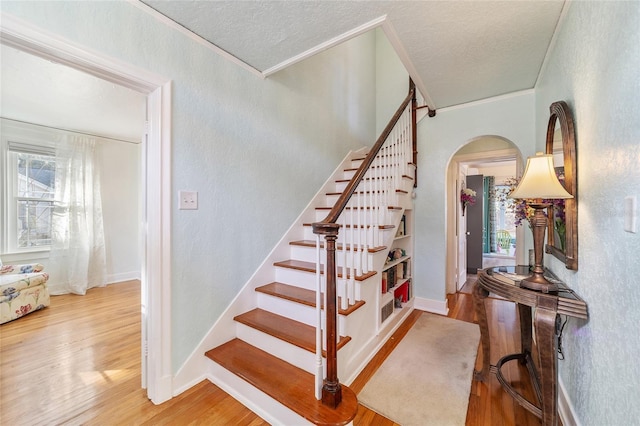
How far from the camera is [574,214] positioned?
1327 millimetres

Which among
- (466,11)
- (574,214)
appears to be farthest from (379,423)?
(466,11)

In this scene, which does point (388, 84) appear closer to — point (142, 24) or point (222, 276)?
point (142, 24)

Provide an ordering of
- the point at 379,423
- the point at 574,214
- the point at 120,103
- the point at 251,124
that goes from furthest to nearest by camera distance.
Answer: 1. the point at 120,103
2. the point at 251,124
3. the point at 379,423
4. the point at 574,214

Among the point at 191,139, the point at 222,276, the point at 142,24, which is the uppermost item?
the point at 142,24

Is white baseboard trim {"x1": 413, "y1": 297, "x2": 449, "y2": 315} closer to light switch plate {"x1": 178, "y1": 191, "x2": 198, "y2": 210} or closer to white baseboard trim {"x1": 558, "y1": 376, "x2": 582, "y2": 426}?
white baseboard trim {"x1": 558, "y1": 376, "x2": 582, "y2": 426}

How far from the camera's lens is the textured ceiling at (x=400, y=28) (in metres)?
1.47

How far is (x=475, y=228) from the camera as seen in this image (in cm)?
534

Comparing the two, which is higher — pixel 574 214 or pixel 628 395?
pixel 574 214

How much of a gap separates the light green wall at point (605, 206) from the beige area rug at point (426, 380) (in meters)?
0.60

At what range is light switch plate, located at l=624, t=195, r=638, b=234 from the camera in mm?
818

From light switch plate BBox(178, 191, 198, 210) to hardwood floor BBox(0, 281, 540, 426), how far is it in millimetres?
1230

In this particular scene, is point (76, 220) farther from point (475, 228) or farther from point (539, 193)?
point (475, 228)

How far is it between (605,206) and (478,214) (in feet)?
15.9

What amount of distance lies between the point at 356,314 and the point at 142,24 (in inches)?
91.6
